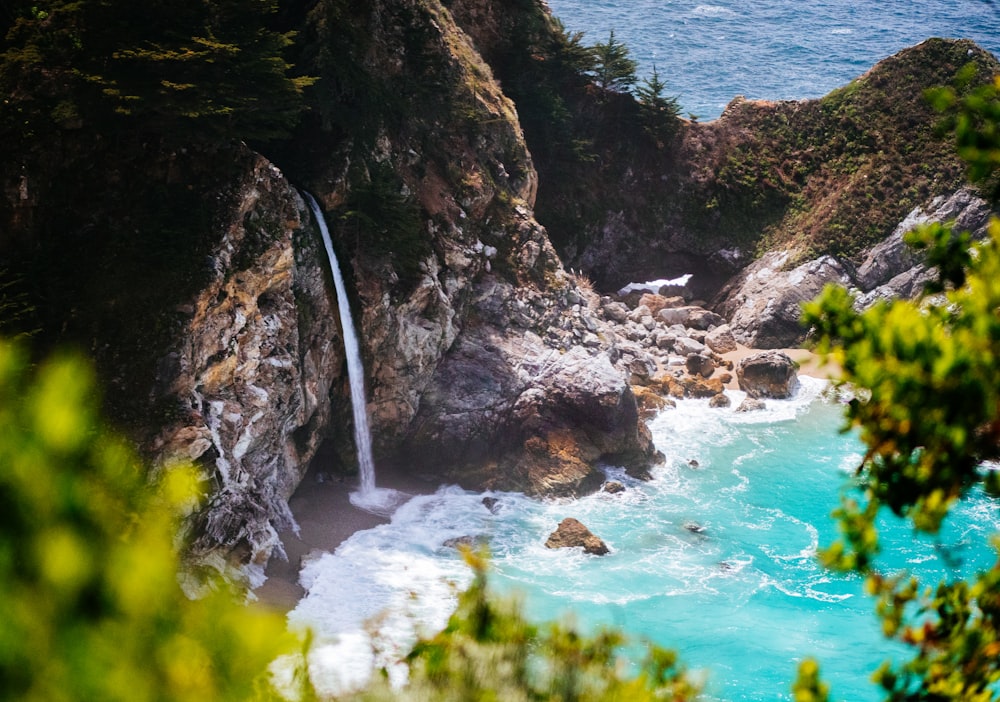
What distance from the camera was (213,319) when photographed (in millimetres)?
17500

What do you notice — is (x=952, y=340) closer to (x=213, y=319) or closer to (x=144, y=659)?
(x=144, y=659)

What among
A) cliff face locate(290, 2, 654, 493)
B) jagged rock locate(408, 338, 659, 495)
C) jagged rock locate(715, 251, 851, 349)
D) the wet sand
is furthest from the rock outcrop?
the wet sand

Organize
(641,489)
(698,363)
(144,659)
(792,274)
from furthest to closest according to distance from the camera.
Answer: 1. (792,274)
2. (698,363)
3. (641,489)
4. (144,659)

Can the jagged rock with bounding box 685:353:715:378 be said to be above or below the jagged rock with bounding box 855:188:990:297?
below

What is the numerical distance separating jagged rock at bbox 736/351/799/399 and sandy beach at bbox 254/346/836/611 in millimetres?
11069

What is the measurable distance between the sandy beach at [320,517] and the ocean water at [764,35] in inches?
2046

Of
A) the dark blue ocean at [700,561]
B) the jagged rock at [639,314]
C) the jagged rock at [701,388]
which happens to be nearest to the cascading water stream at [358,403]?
the dark blue ocean at [700,561]

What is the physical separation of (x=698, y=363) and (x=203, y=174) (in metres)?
24.5

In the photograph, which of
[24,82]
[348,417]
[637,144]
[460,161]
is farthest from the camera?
[637,144]

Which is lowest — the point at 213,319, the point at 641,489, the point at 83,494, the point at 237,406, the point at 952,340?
the point at 641,489

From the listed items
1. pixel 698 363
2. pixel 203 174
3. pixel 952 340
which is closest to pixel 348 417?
pixel 203 174

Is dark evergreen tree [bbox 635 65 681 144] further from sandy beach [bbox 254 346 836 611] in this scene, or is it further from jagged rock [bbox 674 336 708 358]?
sandy beach [bbox 254 346 836 611]

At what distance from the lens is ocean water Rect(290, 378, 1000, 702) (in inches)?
713

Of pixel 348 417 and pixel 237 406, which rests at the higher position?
pixel 237 406
